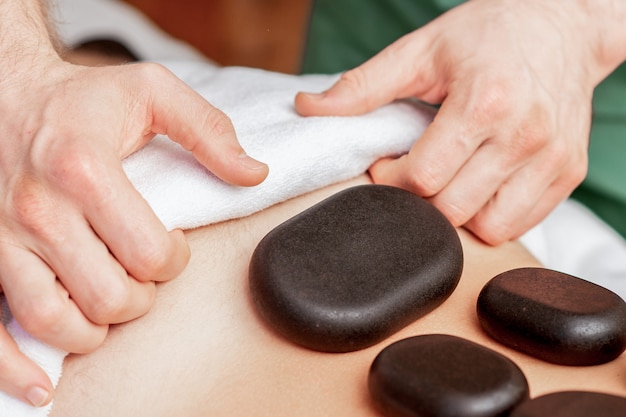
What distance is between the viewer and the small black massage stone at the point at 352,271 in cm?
73

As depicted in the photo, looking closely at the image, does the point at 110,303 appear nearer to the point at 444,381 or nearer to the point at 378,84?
the point at 444,381

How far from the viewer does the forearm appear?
0.86 metres

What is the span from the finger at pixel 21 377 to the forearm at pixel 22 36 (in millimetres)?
297

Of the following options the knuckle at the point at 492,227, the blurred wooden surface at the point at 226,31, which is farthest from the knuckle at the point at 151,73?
the blurred wooden surface at the point at 226,31

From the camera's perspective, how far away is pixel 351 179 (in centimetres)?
100

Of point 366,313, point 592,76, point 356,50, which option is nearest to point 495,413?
point 366,313

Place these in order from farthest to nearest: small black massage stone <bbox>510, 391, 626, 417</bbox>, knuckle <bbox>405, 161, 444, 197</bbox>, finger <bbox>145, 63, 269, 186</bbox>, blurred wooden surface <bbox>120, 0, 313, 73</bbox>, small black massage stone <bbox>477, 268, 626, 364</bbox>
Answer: blurred wooden surface <bbox>120, 0, 313, 73</bbox>, knuckle <bbox>405, 161, 444, 197</bbox>, finger <bbox>145, 63, 269, 186</bbox>, small black massage stone <bbox>477, 268, 626, 364</bbox>, small black massage stone <bbox>510, 391, 626, 417</bbox>

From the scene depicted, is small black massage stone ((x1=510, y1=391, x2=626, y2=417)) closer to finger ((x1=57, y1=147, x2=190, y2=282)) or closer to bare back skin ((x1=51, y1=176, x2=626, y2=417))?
bare back skin ((x1=51, y1=176, x2=626, y2=417))

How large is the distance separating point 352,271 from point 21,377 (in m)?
0.33

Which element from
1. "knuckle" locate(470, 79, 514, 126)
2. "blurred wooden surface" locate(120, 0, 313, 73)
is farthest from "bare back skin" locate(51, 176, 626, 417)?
"blurred wooden surface" locate(120, 0, 313, 73)

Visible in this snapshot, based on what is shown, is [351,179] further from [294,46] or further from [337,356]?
[294,46]

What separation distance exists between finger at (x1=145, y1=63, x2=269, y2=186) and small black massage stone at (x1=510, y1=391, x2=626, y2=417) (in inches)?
14.7

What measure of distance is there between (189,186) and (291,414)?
0.28 m

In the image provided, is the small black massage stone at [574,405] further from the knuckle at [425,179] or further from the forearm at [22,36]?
the forearm at [22,36]
